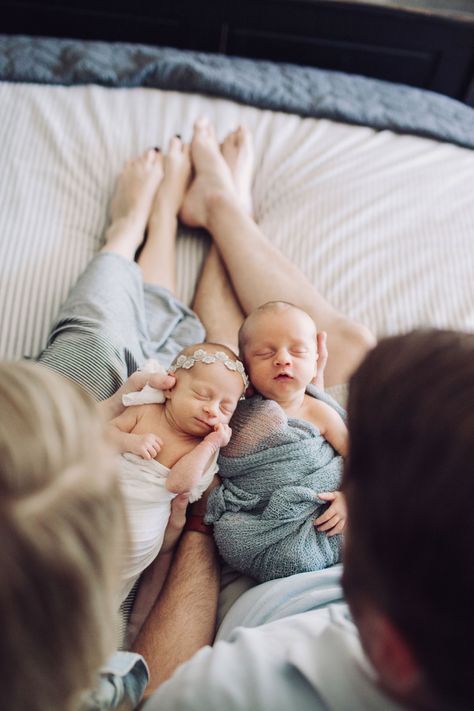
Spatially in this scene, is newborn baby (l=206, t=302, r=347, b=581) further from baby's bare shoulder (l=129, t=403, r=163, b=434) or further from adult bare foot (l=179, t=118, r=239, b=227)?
adult bare foot (l=179, t=118, r=239, b=227)

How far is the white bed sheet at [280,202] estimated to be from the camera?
1.28 meters

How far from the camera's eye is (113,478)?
0.45 meters

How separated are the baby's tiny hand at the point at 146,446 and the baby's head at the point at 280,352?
21cm

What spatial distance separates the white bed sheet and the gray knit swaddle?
410 millimetres

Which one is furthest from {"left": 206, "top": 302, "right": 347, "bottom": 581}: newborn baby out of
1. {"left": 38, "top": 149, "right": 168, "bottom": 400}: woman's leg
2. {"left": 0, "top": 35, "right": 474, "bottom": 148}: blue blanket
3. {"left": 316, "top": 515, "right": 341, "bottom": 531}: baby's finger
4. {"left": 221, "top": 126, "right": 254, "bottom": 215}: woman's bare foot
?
{"left": 0, "top": 35, "right": 474, "bottom": 148}: blue blanket

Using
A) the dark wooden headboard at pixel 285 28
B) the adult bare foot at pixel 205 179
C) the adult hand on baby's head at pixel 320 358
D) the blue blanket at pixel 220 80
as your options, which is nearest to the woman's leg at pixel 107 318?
the adult bare foot at pixel 205 179

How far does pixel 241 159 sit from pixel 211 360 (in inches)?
31.0

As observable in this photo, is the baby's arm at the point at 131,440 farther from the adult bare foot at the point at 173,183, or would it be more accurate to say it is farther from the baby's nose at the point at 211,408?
the adult bare foot at the point at 173,183

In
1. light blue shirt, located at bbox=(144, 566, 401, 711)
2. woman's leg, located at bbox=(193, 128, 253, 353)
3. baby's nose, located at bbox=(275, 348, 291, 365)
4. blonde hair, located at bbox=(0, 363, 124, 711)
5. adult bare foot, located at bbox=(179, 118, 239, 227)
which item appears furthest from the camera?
adult bare foot, located at bbox=(179, 118, 239, 227)

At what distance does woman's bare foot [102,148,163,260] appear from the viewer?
1.33 meters

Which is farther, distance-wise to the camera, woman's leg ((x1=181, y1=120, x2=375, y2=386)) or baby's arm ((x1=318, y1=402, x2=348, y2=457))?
woman's leg ((x1=181, y1=120, x2=375, y2=386))

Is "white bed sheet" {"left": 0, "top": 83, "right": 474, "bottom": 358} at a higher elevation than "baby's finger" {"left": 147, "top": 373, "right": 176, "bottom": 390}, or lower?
higher

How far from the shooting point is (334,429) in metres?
1.00

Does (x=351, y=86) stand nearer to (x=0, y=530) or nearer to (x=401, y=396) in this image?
(x=401, y=396)
